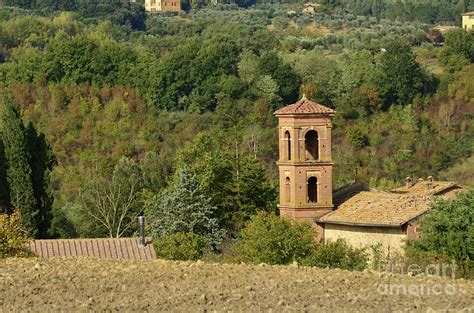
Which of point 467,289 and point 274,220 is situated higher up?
point 467,289

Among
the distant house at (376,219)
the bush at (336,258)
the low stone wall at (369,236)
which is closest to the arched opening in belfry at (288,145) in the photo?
the distant house at (376,219)

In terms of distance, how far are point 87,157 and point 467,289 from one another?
159 feet

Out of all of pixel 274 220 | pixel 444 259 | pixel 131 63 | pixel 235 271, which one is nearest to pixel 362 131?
pixel 131 63

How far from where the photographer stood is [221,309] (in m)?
15.5

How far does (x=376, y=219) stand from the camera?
3569 cm

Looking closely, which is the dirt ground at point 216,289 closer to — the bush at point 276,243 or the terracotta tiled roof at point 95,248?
the bush at point 276,243

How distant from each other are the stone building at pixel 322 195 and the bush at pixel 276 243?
280 cm

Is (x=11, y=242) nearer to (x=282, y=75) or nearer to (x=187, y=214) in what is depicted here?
(x=187, y=214)

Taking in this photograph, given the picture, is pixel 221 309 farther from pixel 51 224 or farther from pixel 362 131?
pixel 362 131

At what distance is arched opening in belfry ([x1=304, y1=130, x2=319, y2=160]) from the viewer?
134 ft

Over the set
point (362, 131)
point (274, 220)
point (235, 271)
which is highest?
point (235, 271)

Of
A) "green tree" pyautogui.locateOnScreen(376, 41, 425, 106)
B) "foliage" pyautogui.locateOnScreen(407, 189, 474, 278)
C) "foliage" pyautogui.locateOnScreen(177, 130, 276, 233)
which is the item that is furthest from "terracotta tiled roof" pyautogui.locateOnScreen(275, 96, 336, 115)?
"green tree" pyautogui.locateOnScreen(376, 41, 425, 106)

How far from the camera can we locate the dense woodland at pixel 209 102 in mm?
51656

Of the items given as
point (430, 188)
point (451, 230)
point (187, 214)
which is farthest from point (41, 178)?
point (451, 230)
